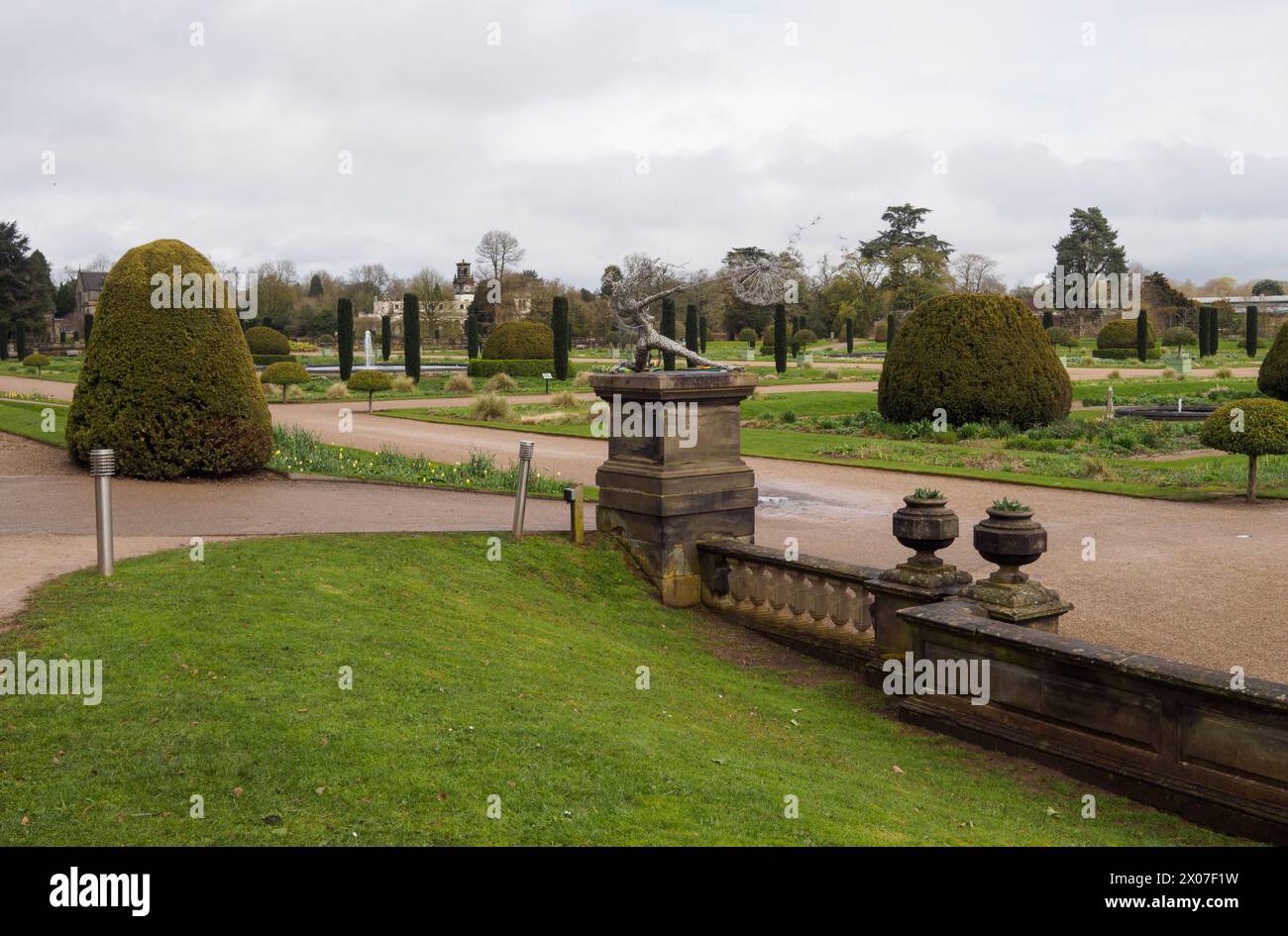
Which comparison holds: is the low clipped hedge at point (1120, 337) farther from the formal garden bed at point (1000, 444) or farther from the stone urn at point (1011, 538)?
the stone urn at point (1011, 538)

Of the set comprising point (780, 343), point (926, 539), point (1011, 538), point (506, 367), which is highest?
point (780, 343)

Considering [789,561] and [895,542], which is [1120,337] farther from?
[789,561]

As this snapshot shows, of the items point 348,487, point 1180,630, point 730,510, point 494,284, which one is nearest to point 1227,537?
point 1180,630

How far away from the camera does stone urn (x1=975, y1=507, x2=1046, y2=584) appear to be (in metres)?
6.91

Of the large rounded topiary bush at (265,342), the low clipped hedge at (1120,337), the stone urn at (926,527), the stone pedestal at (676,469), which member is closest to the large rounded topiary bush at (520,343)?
the large rounded topiary bush at (265,342)

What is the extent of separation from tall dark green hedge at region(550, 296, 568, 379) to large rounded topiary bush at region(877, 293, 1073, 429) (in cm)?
2024

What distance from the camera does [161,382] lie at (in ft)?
45.3

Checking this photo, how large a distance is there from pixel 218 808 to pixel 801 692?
4.50 m

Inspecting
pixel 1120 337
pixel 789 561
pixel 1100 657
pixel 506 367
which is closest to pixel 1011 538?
pixel 1100 657

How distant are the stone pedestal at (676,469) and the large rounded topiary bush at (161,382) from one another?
21.4ft

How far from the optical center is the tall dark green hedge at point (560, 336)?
40.9 m

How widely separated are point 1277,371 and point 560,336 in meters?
23.9

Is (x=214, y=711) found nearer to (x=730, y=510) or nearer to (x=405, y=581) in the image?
(x=405, y=581)

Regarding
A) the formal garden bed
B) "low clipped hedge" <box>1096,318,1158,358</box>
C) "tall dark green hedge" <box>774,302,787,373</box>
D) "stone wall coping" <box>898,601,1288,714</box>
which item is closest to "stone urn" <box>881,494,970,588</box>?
"stone wall coping" <box>898,601,1288,714</box>
